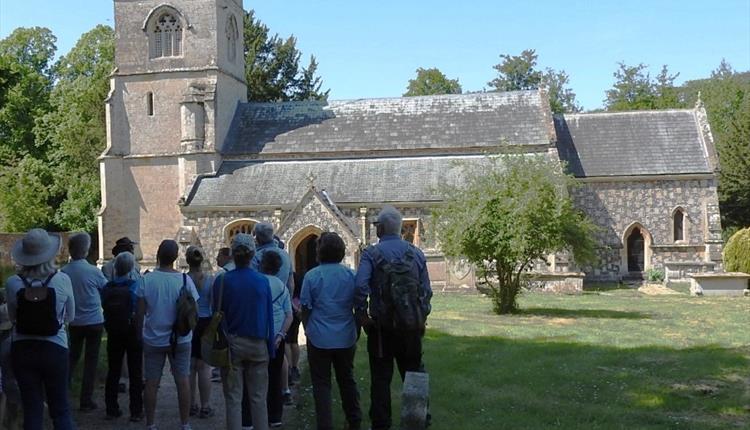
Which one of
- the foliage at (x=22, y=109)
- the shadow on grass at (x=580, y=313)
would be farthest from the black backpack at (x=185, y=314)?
the foliage at (x=22, y=109)

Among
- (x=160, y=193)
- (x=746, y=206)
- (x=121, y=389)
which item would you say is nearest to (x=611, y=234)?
(x=746, y=206)

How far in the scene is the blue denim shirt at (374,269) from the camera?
26.3 feet

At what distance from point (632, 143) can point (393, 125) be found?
1022 cm

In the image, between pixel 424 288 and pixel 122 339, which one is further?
pixel 122 339

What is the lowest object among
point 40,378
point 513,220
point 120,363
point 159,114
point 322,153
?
point 120,363

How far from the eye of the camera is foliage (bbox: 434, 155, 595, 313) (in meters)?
19.0

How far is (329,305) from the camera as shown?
803 cm

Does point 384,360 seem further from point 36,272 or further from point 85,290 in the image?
point 85,290

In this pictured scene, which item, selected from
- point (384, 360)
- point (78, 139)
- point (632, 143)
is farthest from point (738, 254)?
point (78, 139)

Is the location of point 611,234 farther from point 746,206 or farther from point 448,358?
point 448,358

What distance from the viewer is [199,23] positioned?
3384 centimetres

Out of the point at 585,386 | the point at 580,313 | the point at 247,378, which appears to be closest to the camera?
the point at 247,378

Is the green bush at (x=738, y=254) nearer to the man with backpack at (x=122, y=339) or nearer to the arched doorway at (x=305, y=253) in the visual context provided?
the arched doorway at (x=305, y=253)

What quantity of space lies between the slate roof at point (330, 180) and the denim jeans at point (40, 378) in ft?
78.9
